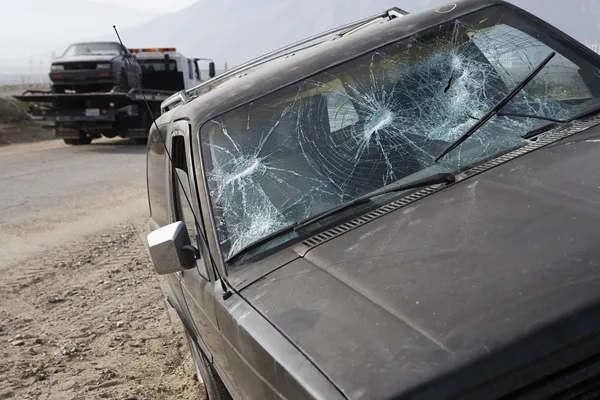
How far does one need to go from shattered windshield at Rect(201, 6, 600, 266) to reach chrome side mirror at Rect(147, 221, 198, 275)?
0.16 meters

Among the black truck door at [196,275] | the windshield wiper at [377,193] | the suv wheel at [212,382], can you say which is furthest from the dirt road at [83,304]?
the windshield wiper at [377,193]

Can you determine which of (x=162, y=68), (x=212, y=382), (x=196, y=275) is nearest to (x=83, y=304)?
(x=212, y=382)

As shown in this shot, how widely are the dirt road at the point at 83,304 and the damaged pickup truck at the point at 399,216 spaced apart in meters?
0.78

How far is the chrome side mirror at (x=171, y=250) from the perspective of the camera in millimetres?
2523

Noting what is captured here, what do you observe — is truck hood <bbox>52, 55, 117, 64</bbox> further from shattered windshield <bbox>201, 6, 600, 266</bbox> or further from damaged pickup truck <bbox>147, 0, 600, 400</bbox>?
shattered windshield <bbox>201, 6, 600, 266</bbox>

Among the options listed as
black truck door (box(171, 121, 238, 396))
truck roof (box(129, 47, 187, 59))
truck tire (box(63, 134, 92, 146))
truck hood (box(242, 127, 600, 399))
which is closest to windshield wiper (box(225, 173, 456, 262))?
truck hood (box(242, 127, 600, 399))

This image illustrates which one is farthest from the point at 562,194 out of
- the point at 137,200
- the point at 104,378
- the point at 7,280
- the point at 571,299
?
the point at 137,200

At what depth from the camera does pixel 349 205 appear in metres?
2.53

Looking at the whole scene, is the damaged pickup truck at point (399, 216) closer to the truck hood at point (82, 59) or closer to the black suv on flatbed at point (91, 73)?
the black suv on flatbed at point (91, 73)

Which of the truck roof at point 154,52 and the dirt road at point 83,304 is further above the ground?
the truck roof at point 154,52

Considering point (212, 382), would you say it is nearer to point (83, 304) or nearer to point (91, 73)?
point (83, 304)

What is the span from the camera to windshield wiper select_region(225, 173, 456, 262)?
2.45 m

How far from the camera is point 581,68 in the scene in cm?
326

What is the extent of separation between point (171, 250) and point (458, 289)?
1.21 metres
